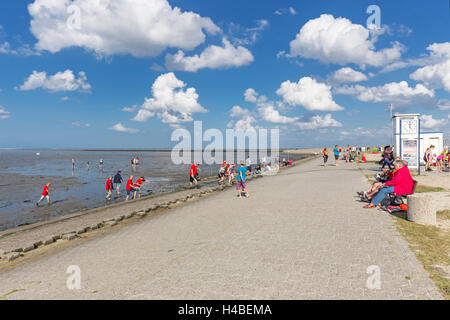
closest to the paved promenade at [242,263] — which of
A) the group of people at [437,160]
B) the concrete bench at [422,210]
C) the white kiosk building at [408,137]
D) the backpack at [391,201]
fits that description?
the backpack at [391,201]

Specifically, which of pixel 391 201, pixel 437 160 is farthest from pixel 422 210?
pixel 437 160

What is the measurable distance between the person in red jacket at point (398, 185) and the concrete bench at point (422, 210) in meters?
1.44

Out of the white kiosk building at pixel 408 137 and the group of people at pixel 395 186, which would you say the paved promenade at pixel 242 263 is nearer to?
the group of people at pixel 395 186

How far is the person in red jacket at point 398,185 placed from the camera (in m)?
8.41

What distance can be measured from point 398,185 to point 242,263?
6.43 meters

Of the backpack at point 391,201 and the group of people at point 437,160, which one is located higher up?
the group of people at point 437,160

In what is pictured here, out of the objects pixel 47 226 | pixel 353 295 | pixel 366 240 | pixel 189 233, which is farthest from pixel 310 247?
pixel 47 226

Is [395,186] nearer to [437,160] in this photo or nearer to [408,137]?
[408,137]

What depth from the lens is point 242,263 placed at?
194 inches

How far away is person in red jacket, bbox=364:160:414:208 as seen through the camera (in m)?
8.41

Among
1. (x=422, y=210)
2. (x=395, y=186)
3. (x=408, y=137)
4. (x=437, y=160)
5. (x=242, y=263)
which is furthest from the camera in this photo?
(x=437, y=160)

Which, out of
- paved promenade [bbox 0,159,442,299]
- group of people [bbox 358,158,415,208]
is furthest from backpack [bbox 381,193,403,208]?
paved promenade [bbox 0,159,442,299]

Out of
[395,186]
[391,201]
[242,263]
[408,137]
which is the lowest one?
[242,263]
